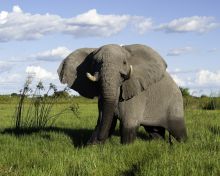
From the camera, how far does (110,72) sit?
9172 millimetres

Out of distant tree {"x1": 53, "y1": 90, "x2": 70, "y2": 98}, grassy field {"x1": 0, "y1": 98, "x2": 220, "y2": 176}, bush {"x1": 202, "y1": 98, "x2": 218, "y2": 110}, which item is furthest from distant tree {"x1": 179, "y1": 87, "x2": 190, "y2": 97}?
grassy field {"x1": 0, "y1": 98, "x2": 220, "y2": 176}

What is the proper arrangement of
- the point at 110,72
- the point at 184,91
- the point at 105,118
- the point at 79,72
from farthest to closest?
the point at 184,91 → the point at 79,72 → the point at 105,118 → the point at 110,72

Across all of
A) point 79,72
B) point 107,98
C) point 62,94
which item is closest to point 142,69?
point 79,72

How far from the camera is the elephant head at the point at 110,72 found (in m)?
9.26

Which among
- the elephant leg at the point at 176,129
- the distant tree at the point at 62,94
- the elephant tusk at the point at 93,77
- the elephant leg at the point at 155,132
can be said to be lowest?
the elephant leg at the point at 155,132

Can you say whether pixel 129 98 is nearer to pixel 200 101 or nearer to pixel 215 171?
pixel 215 171

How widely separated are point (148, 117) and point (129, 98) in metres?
0.98

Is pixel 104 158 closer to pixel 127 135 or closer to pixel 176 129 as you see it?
pixel 127 135

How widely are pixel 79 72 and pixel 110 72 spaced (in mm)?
1419

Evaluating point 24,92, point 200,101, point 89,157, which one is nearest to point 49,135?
point 24,92

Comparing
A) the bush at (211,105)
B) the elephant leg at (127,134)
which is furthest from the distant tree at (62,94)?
the bush at (211,105)

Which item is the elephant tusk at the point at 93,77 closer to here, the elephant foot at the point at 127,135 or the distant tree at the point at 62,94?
the elephant foot at the point at 127,135

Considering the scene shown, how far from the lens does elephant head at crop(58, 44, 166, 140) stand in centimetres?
926

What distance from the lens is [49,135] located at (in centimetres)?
1147
